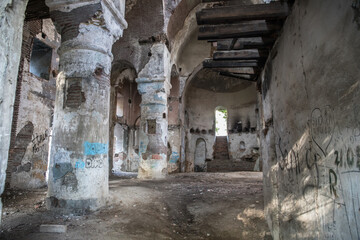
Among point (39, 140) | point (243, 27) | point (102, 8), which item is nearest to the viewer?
point (243, 27)

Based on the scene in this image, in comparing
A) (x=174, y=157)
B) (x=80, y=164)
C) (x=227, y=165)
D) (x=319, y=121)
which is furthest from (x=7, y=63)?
(x=227, y=165)

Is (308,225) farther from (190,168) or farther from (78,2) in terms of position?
(190,168)

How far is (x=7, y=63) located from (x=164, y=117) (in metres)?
7.76

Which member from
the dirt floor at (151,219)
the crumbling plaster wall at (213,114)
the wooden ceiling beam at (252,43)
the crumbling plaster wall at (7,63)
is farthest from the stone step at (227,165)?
the crumbling plaster wall at (7,63)

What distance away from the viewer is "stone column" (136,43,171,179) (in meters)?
9.29

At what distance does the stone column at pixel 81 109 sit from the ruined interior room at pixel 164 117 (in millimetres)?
20

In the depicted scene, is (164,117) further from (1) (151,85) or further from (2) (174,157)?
(2) (174,157)

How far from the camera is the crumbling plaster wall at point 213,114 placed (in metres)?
17.1

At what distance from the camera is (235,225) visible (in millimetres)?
4121

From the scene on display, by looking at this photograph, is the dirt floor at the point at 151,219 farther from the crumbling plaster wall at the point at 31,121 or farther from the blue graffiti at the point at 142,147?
the blue graffiti at the point at 142,147

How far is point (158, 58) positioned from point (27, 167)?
6.26 metres

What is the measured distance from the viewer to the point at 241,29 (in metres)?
2.86

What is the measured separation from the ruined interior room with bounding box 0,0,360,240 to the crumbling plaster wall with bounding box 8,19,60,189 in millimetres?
40

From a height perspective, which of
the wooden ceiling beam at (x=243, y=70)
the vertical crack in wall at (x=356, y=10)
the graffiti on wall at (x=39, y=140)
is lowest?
the graffiti on wall at (x=39, y=140)
